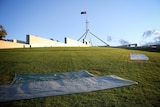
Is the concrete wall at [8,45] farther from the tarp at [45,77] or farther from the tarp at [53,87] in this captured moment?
the tarp at [53,87]

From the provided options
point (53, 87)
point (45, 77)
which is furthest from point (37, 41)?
point (53, 87)

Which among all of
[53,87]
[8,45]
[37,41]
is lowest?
[53,87]

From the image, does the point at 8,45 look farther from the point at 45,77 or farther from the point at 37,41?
the point at 45,77

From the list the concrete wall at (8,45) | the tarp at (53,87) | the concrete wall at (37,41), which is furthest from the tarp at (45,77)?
the concrete wall at (37,41)

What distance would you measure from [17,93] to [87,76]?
13.3ft

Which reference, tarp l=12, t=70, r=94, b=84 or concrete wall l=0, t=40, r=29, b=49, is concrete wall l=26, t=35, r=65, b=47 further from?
tarp l=12, t=70, r=94, b=84

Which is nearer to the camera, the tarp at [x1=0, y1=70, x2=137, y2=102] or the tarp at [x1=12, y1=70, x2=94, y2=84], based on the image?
the tarp at [x1=0, y1=70, x2=137, y2=102]

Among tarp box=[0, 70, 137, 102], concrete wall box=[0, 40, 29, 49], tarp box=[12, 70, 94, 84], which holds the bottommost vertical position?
tarp box=[0, 70, 137, 102]

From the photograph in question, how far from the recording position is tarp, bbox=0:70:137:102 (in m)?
6.34

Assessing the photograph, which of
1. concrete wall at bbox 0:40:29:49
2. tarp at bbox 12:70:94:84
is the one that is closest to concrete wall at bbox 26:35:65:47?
concrete wall at bbox 0:40:29:49

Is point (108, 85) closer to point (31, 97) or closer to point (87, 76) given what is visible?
point (87, 76)

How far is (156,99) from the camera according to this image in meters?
6.13

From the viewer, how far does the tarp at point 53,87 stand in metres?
6.34

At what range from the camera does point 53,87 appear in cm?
729
